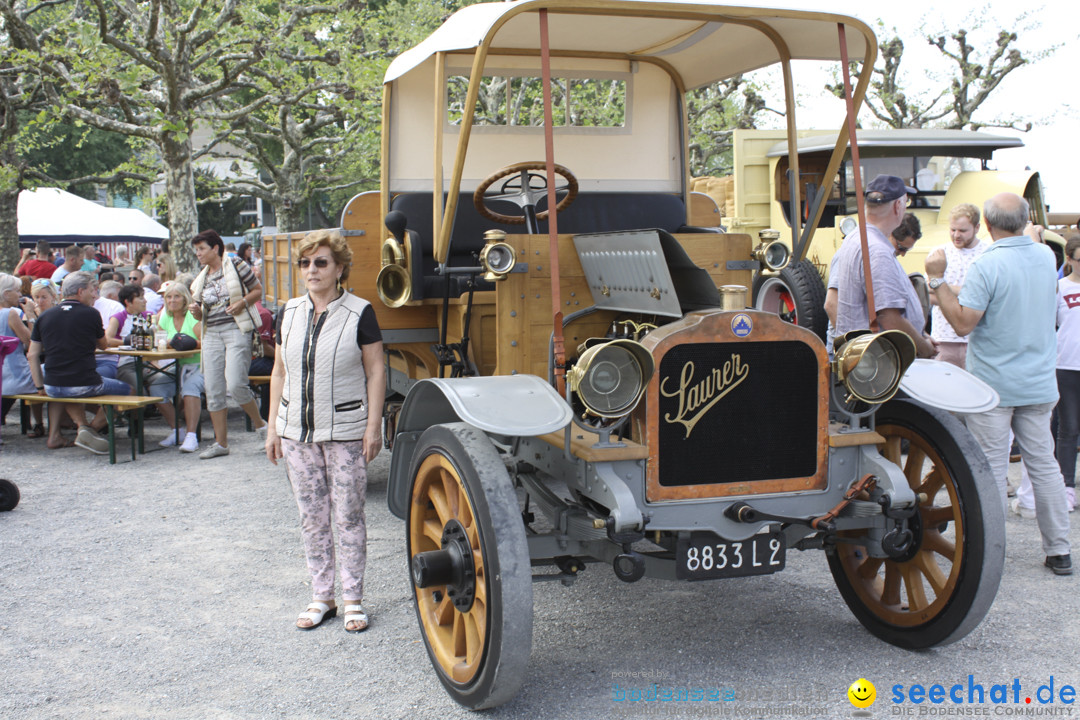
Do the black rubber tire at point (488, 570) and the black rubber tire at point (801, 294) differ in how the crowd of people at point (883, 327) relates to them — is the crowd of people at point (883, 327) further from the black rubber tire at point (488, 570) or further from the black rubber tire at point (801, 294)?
the black rubber tire at point (801, 294)

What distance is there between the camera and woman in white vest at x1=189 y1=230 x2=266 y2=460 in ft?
24.0

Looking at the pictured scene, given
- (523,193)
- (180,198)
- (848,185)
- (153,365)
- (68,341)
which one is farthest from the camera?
(180,198)

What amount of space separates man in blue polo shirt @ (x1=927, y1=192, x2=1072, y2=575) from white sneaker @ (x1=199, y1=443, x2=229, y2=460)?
551cm

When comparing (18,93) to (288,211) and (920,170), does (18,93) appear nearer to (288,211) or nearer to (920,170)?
(288,211)

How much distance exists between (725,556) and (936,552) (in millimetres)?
1011

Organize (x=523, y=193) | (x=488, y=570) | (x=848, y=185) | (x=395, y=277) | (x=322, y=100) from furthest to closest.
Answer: (x=322, y=100)
(x=848, y=185)
(x=395, y=277)
(x=523, y=193)
(x=488, y=570)

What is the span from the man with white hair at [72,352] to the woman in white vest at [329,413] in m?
4.44

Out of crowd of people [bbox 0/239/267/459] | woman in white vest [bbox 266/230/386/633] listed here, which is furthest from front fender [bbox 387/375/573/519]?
crowd of people [bbox 0/239/267/459]

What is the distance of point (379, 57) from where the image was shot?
16.2 metres

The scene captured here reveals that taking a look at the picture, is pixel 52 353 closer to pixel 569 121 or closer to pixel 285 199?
pixel 569 121

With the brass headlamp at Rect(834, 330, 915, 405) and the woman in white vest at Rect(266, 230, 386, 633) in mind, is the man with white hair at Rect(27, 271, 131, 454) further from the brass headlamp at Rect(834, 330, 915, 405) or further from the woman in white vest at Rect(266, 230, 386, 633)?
the brass headlamp at Rect(834, 330, 915, 405)

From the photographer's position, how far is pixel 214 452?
295 inches

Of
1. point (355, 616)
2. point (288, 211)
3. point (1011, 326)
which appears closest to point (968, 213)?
point (1011, 326)

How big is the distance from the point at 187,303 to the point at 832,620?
261 inches
